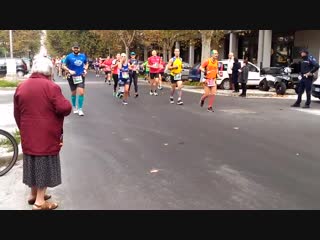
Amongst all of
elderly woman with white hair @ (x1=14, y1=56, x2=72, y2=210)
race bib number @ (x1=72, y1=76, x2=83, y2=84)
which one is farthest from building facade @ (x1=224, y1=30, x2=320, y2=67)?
elderly woman with white hair @ (x1=14, y1=56, x2=72, y2=210)

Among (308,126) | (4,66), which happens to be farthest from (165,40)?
(308,126)

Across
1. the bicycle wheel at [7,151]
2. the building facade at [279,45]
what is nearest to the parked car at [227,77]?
the building facade at [279,45]

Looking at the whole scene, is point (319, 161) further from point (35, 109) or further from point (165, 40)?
point (165, 40)

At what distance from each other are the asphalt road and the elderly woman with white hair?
0.49 metres

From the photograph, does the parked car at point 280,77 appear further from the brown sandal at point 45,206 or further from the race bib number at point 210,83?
the brown sandal at point 45,206

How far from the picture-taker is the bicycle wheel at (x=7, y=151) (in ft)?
21.4

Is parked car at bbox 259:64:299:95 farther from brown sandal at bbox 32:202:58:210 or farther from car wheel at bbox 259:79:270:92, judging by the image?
brown sandal at bbox 32:202:58:210

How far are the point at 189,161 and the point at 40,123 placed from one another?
309 centimetres

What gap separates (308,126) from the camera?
10.8 meters

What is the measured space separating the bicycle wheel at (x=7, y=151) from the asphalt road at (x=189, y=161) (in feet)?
2.50
